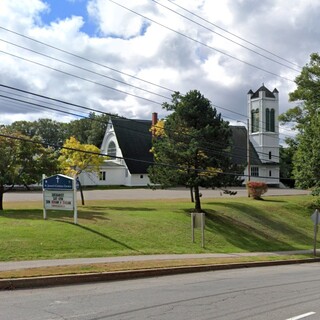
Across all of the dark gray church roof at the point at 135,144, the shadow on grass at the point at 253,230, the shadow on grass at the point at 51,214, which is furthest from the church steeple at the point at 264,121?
the shadow on grass at the point at 51,214

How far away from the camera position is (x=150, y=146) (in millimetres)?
67375

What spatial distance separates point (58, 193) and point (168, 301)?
13.9 meters

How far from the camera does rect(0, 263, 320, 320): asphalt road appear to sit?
7668 millimetres

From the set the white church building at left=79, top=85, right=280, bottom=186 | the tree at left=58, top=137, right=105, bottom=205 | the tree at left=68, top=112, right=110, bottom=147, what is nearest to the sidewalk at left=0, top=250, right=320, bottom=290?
the tree at left=58, top=137, right=105, bottom=205

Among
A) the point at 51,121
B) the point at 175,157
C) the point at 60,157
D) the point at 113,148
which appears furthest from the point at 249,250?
the point at 51,121

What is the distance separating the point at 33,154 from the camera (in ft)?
84.2

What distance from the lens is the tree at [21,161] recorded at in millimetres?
24406

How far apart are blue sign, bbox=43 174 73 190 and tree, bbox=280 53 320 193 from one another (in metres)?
17.5

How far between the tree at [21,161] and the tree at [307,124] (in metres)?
17.5

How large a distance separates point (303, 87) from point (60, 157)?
24454 millimetres

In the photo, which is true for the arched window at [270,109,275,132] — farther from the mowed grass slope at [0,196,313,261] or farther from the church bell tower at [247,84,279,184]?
the mowed grass slope at [0,196,313,261]

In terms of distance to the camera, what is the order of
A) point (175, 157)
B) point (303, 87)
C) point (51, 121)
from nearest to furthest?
1. point (175, 157)
2. point (303, 87)
3. point (51, 121)

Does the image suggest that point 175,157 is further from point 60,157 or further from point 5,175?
point 5,175

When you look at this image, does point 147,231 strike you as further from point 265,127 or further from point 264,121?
point 265,127
